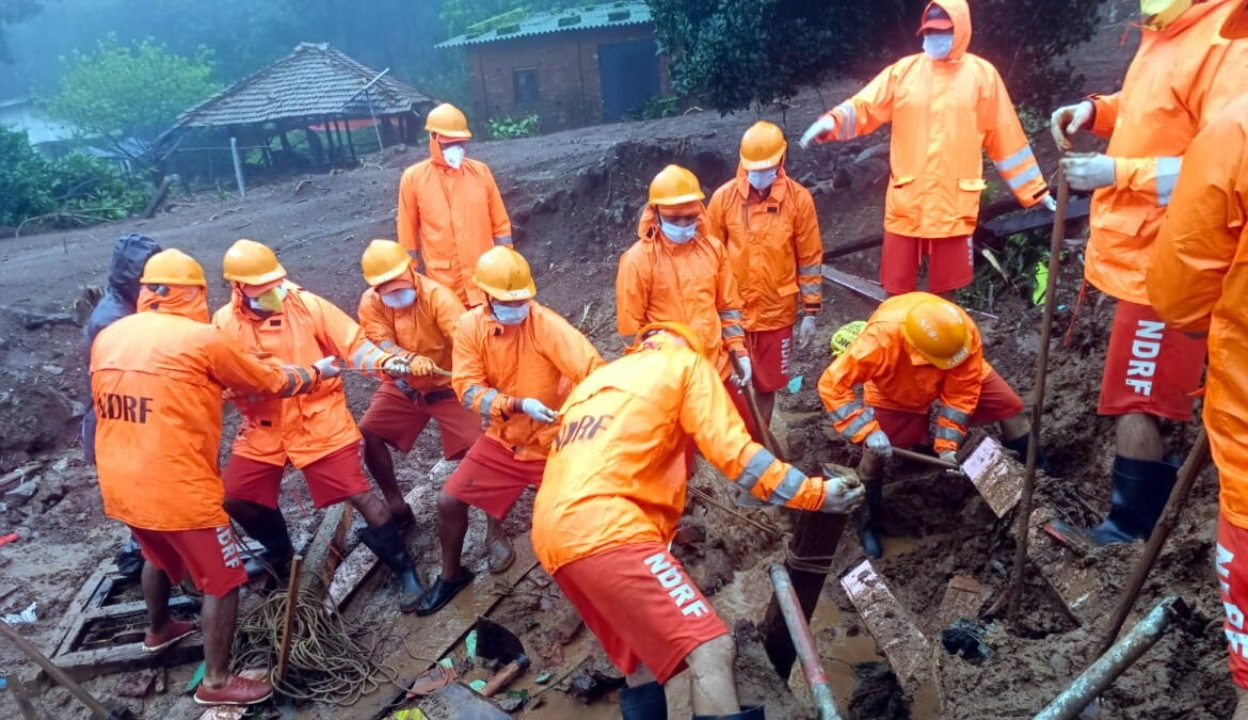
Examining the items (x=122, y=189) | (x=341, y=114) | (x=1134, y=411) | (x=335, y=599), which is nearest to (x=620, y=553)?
(x=1134, y=411)

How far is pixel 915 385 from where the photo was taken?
4590 mm

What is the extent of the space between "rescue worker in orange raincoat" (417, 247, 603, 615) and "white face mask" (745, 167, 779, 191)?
168 cm

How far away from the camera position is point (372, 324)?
5.15 m

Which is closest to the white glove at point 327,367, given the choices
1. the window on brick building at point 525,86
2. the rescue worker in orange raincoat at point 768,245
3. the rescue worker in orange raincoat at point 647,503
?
the rescue worker in orange raincoat at point 647,503

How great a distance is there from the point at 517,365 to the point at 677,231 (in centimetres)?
127

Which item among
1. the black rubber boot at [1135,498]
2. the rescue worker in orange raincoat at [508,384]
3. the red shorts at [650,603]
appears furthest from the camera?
the rescue worker in orange raincoat at [508,384]

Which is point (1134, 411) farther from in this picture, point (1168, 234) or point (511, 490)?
point (511, 490)

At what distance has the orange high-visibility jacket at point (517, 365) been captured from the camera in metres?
4.51

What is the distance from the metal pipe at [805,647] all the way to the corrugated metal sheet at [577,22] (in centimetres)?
2293

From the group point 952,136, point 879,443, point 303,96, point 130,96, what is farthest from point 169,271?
point 130,96

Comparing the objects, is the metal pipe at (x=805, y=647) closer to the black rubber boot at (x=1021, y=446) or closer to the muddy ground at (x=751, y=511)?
the muddy ground at (x=751, y=511)

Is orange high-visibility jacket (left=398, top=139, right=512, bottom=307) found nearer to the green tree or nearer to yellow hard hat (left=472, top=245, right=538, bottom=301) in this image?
yellow hard hat (left=472, top=245, right=538, bottom=301)

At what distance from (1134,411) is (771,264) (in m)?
2.48

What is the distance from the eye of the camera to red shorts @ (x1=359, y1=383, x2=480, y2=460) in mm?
5160
